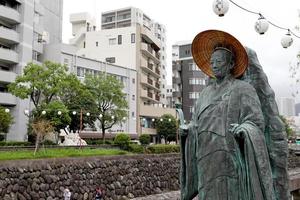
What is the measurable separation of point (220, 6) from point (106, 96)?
2870cm

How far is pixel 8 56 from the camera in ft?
115

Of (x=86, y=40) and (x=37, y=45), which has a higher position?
(x=86, y=40)

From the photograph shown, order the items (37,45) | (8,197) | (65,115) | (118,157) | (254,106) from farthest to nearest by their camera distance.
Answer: (37,45) < (65,115) < (118,157) < (8,197) < (254,106)

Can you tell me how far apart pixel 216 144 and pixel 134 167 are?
19.5 m

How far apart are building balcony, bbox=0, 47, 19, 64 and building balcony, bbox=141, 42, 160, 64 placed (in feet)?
69.5

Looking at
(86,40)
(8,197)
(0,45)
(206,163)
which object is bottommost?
(8,197)

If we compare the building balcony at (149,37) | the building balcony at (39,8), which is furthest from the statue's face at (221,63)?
the building balcony at (149,37)

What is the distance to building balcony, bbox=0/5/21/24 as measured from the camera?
35.0 m

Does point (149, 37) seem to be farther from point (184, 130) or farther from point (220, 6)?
point (184, 130)

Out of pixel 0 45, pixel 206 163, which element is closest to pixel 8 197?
pixel 206 163

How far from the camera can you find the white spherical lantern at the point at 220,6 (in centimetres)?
1020

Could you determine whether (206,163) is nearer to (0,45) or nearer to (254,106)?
(254,106)

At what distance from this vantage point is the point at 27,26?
3791cm

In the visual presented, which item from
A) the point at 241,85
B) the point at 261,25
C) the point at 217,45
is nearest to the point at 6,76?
the point at 261,25
